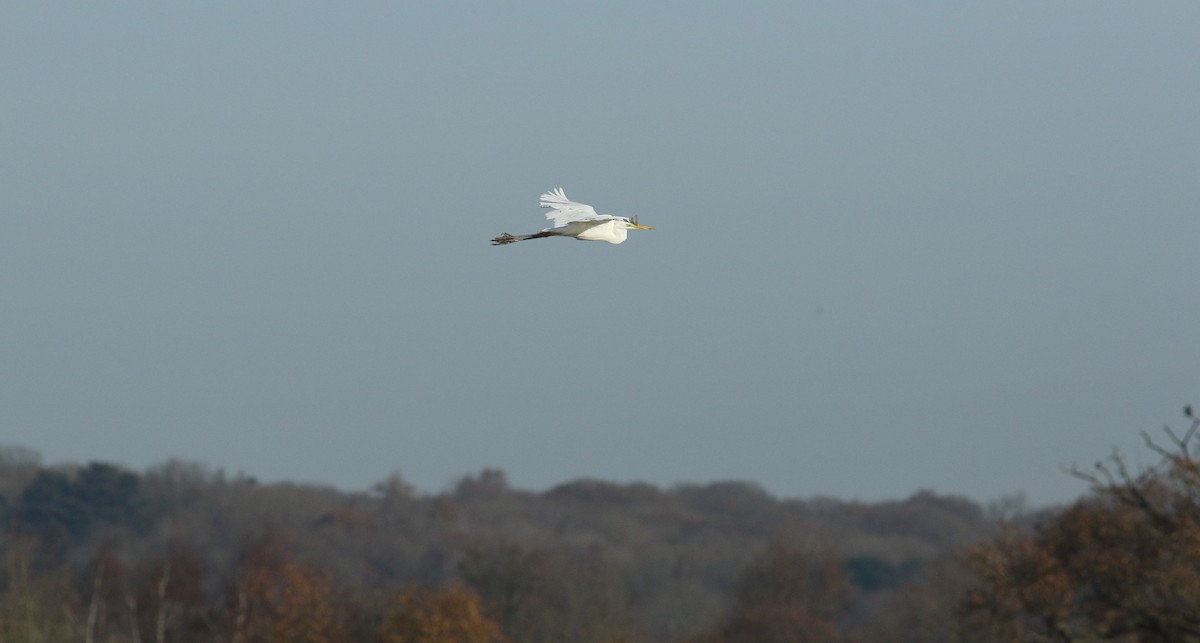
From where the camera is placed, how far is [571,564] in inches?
3583

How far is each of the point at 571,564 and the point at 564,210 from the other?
75.4 m

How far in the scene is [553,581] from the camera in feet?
242

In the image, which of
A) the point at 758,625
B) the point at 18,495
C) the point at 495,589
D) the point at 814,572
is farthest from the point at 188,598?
the point at 18,495

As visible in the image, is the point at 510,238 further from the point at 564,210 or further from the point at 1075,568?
the point at 1075,568

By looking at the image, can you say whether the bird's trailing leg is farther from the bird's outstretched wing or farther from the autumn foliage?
the autumn foliage

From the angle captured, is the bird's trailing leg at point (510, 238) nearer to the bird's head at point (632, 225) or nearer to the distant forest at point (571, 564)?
the bird's head at point (632, 225)

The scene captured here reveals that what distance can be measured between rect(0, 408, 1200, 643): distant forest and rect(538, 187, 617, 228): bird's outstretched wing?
902cm

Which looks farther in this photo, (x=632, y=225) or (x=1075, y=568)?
(x=1075, y=568)

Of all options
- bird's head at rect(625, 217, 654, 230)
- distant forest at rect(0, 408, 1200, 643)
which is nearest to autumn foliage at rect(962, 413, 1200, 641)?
distant forest at rect(0, 408, 1200, 643)

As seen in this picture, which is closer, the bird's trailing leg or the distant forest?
the bird's trailing leg

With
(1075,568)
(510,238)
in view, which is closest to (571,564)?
(1075,568)

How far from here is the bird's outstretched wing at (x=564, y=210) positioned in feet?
53.4

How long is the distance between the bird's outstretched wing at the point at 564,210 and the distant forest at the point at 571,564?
9.02 meters

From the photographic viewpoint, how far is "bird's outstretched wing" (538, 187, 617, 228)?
641 inches
